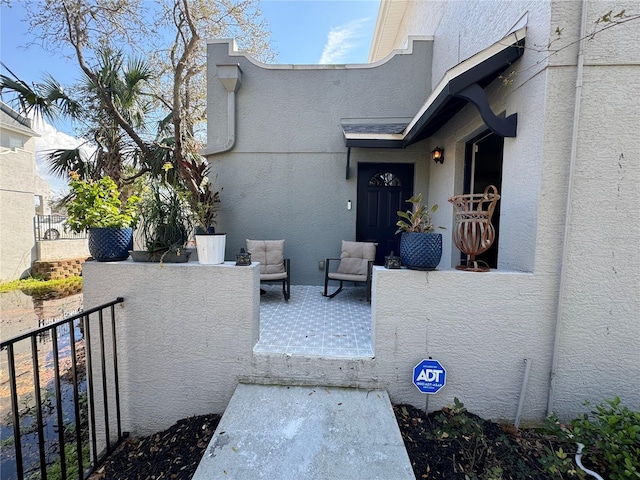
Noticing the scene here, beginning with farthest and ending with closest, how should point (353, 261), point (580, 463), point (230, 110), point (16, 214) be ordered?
point (16, 214)
point (230, 110)
point (353, 261)
point (580, 463)

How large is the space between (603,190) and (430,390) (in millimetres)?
2160

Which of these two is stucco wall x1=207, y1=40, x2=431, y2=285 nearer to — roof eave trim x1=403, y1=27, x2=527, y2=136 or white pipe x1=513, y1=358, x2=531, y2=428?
roof eave trim x1=403, y1=27, x2=527, y2=136

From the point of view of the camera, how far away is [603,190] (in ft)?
7.58

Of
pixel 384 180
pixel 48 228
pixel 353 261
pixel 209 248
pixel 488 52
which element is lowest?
pixel 353 261

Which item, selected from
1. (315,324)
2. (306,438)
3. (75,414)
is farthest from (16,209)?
(306,438)

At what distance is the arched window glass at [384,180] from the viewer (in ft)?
18.0

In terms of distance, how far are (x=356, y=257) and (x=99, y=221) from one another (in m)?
3.59

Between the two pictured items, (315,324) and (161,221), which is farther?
(315,324)

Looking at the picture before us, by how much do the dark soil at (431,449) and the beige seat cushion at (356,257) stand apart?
2.57 metres

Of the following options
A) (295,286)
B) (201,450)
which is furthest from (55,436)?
(295,286)

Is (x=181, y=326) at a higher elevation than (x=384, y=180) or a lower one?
lower

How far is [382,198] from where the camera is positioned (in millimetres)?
5492

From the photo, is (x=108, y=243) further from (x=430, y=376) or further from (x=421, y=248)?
(x=430, y=376)

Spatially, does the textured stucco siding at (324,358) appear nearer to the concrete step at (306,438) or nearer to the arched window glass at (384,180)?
the concrete step at (306,438)
